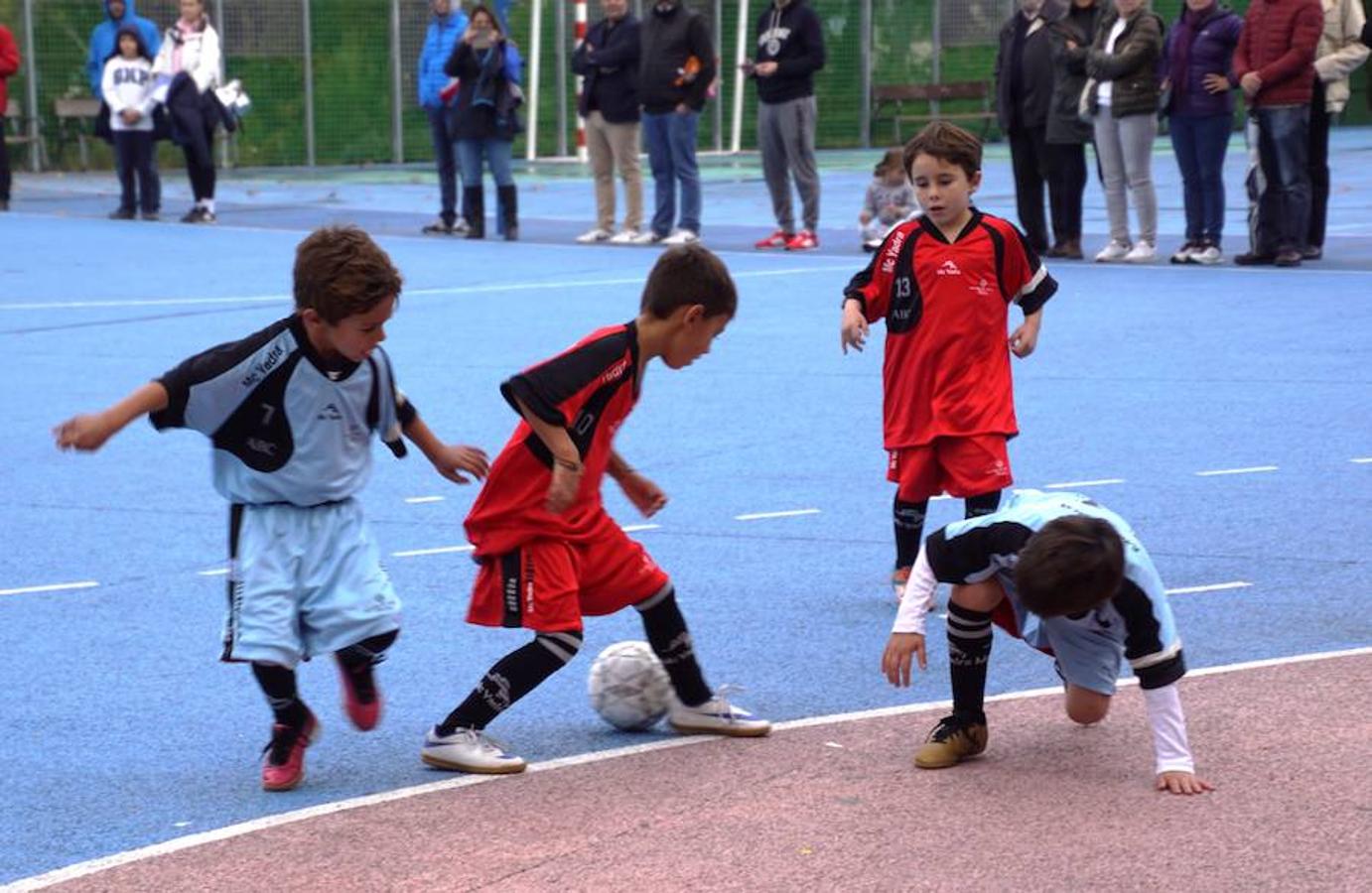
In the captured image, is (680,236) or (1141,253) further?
(680,236)

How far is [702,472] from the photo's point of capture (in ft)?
29.6

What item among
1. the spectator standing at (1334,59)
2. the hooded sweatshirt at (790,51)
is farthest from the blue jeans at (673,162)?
the spectator standing at (1334,59)

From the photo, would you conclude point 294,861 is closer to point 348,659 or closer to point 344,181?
point 348,659

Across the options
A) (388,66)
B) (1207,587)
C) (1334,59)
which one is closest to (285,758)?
(1207,587)

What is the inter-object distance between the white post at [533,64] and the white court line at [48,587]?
87.9 ft

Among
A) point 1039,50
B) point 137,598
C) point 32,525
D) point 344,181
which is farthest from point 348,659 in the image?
point 344,181

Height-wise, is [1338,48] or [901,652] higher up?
[1338,48]

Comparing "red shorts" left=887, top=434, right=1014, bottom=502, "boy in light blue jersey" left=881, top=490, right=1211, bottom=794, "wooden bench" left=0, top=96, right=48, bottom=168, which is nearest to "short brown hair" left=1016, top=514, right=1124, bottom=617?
"boy in light blue jersey" left=881, top=490, right=1211, bottom=794

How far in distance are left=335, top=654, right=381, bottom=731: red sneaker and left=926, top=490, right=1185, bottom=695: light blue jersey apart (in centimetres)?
138

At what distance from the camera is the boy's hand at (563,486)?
16.6 ft

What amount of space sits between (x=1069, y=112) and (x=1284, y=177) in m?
1.77

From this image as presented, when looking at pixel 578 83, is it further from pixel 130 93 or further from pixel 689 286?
pixel 689 286

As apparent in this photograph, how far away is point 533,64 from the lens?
1312 inches

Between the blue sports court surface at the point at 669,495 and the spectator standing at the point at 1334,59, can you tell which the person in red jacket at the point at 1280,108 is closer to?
the spectator standing at the point at 1334,59
